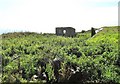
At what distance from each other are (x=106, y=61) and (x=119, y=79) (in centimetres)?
218

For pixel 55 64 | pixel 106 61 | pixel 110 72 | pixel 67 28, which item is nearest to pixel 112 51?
pixel 106 61

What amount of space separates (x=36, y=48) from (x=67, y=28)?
22207 millimetres

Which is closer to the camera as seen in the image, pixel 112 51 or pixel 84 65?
pixel 84 65

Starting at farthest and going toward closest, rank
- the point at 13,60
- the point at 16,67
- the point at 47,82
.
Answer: the point at 13,60 → the point at 16,67 → the point at 47,82

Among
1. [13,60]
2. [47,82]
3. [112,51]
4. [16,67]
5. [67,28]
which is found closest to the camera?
[47,82]

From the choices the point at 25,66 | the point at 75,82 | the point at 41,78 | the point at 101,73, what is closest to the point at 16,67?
the point at 25,66

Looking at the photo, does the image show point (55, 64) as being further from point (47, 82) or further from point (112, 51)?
point (112, 51)

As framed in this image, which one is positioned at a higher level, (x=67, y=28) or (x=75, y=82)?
(x=67, y=28)

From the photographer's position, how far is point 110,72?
1246 centimetres

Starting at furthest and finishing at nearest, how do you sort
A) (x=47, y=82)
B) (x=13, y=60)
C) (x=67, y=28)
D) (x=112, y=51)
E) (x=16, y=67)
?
(x=67, y=28) < (x=112, y=51) < (x=13, y=60) < (x=16, y=67) < (x=47, y=82)

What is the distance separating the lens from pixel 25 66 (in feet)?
40.1

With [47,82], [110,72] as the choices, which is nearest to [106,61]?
[110,72]

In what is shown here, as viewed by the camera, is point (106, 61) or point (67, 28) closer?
point (106, 61)

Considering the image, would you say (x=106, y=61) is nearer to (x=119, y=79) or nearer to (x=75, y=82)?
(x=119, y=79)
